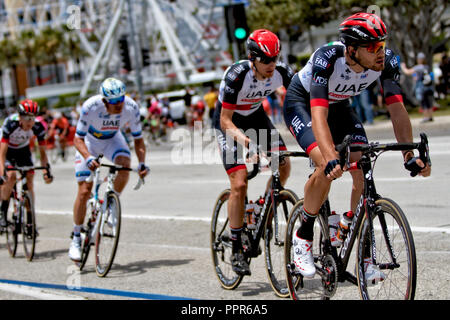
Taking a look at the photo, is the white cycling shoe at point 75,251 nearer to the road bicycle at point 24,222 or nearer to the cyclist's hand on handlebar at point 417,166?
the road bicycle at point 24,222

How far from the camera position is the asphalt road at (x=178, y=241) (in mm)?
6652

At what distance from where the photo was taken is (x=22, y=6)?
373 feet

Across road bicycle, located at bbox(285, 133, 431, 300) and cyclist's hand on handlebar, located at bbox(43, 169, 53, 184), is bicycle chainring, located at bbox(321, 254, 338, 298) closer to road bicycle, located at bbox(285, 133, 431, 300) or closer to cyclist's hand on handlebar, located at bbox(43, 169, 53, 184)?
road bicycle, located at bbox(285, 133, 431, 300)

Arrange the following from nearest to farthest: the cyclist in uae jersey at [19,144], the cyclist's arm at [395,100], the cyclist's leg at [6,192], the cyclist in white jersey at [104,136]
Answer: the cyclist's arm at [395,100]
the cyclist in white jersey at [104,136]
the cyclist in uae jersey at [19,144]
the cyclist's leg at [6,192]

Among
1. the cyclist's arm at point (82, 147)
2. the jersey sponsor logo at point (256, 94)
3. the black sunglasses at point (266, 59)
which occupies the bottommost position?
the cyclist's arm at point (82, 147)

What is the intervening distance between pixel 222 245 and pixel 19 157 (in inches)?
189

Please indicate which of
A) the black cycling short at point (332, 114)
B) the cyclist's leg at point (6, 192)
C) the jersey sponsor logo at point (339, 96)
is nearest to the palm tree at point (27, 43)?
the cyclist's leg at point (6, 192)

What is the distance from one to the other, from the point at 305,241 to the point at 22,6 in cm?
11646

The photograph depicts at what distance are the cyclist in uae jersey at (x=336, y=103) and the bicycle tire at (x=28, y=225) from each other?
16.8 ft

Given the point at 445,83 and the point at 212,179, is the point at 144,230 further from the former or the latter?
the point at 445,83

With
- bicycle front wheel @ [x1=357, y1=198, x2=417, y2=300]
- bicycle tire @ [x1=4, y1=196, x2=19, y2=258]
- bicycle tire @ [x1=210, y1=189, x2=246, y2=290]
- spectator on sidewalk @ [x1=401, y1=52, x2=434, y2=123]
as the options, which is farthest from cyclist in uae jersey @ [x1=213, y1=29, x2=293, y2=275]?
spectator on sidewalk @ [x1=401, y1=52, x2=434, y2=123]

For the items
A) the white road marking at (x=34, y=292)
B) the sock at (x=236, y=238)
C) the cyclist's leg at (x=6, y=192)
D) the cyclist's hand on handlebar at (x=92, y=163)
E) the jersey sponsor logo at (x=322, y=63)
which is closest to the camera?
the jersey sponsor logo at (x=322, y=63)

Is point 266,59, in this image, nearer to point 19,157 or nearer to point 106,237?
point 106,237
